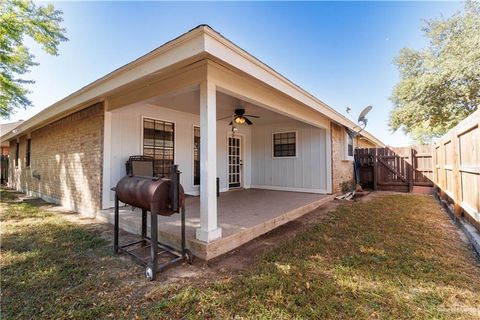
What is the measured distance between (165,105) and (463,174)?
250 inches

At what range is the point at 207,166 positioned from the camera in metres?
2.81

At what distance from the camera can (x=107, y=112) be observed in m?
4.66

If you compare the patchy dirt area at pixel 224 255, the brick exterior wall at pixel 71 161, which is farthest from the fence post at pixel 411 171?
the brick exterior wall at pixel 71 161

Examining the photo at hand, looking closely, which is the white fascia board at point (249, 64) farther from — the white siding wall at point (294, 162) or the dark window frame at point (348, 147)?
the dark window frame at point (348, 147)

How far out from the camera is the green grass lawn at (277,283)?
1.81m

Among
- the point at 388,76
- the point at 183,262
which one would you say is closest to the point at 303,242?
the point at 183,262

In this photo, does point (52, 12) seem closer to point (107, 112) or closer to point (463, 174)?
point (107, 112)

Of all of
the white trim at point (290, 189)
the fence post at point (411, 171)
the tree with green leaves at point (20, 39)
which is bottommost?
the white trim at point (290, 189)

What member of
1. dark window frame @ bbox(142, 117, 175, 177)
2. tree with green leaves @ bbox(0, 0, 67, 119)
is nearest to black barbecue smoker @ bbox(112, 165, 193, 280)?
dark window frame @ bbox(142, 117, 175, 177)

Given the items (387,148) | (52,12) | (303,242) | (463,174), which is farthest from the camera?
(387,148)

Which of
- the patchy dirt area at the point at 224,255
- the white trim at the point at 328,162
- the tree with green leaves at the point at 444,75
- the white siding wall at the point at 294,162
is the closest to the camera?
the patchy dirt area at the point at 224,255

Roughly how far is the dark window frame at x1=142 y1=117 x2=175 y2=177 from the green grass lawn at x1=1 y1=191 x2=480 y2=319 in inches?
95.9

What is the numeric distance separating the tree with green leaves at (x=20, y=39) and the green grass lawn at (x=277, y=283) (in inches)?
280

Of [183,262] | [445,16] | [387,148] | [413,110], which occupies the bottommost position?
[183,262]
